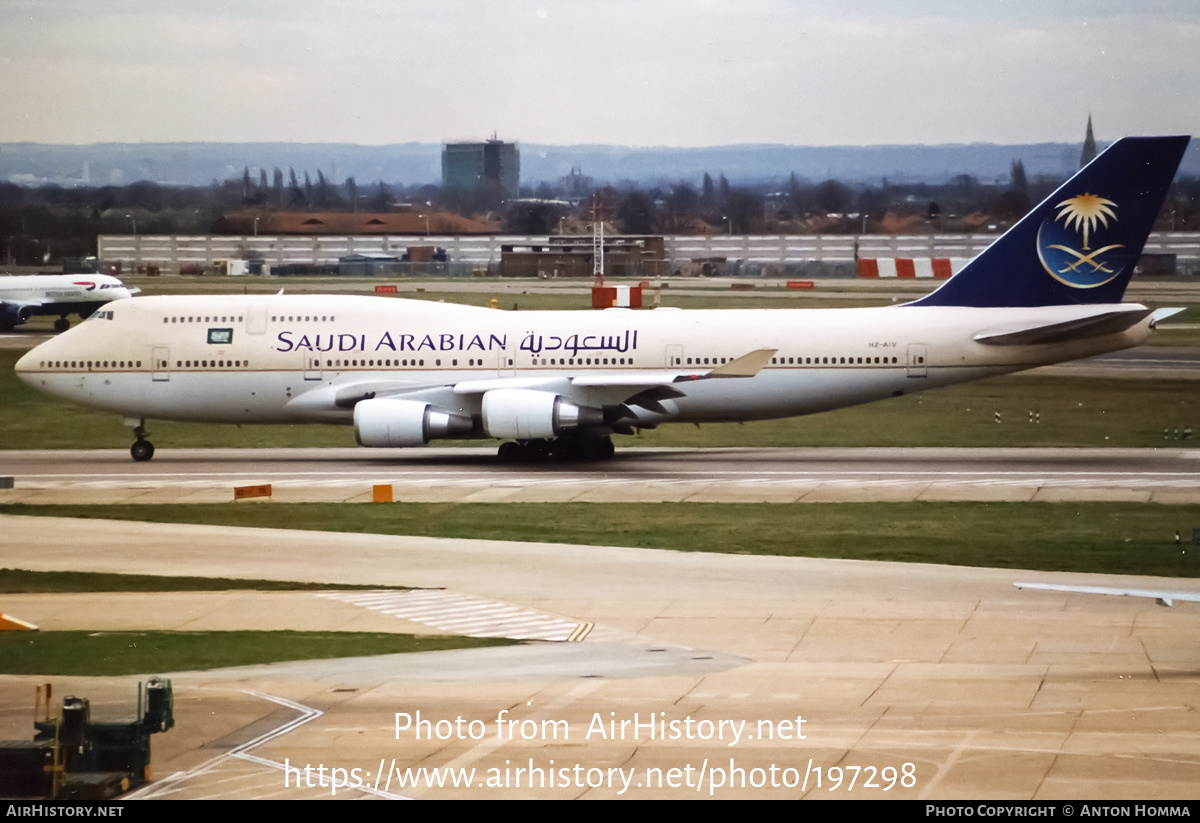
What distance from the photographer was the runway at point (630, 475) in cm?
3142

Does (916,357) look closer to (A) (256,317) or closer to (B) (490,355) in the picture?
(B) (490,355)

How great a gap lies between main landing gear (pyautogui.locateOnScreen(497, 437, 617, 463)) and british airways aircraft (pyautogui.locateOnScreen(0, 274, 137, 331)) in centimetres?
1663

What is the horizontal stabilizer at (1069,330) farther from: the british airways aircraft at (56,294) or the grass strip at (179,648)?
the british airways aircraft at (56,294)

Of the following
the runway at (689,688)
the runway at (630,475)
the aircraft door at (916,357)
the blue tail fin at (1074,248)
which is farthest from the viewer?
the blue tail fin at (1074,248)

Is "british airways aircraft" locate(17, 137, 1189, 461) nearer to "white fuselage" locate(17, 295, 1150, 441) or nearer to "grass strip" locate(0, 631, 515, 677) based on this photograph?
"white fuselage" locate(17, 295, 1150, 441)

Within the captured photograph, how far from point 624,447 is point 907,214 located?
18.6m

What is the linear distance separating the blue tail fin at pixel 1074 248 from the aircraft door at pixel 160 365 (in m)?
21.0

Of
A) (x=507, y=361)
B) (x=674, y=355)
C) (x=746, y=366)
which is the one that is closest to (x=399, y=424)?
(x=507, y=361)

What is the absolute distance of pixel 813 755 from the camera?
1352 centimetres

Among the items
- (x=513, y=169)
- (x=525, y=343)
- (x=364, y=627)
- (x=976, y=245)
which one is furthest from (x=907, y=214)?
(x=364, y=627)

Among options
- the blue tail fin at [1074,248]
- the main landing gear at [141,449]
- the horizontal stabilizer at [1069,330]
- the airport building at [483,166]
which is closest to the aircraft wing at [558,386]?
the main landing gear at [141,449]

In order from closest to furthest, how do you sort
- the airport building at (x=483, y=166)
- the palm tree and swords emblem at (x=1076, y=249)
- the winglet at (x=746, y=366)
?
the winglet at (x=746, y=366) → the palm tree and swords emblem at (x=1076, y=249) → the airport building at (x=483, y=166)

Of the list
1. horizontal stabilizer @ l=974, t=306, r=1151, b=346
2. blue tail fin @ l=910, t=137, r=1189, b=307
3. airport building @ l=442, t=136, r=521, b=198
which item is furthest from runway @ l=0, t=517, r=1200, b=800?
airport building @ l=442, t=136, r=521, b=198

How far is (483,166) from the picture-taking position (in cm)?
5050
